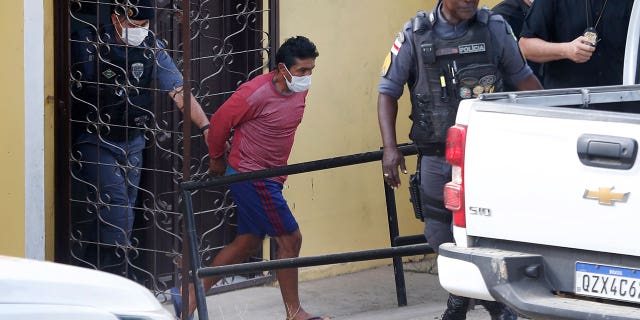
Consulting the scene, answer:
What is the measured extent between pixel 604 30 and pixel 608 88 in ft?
4.99

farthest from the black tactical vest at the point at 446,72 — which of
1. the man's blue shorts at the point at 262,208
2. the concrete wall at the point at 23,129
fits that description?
the concrete wall at the point at 23,129

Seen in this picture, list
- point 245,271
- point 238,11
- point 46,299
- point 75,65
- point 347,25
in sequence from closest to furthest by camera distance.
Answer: point 46,299 → point 245,271 → point 75,65 → point 238,11 → point 347,25

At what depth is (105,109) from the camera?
7293mm

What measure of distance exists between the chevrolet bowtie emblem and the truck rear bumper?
38 centimetres

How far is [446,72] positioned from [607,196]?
4.77ft

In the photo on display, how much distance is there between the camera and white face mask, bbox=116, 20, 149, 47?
712 centimetres

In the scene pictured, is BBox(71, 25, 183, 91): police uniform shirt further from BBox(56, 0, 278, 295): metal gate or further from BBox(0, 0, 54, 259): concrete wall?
BBox(0, 0, 54, 259): concrete wall

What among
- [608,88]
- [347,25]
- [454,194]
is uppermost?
[347,25]

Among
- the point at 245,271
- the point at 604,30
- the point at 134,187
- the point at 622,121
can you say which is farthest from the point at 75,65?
the point at 622,121

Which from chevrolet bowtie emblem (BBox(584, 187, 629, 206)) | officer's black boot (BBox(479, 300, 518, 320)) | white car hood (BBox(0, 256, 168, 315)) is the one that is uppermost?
chevrolet bowtie emblem (BBox(584, 187, 629, 206))

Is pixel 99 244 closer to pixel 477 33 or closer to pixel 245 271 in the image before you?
pixel 245 271

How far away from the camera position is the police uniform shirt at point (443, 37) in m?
5.91

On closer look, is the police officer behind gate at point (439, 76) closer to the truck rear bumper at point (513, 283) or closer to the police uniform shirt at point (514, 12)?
the truck rear bumper at point (513, 283)

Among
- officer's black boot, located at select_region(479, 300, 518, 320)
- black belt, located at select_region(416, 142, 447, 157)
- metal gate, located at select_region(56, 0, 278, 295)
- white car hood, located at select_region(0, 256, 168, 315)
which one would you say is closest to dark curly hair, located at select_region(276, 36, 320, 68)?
metal gate, located at select_region(56, 0, 278, 295)
